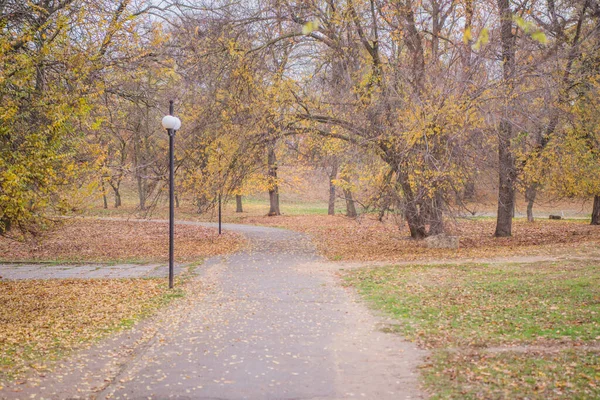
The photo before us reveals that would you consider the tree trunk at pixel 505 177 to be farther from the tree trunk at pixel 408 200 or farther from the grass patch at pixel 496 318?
the grass patch at pixel 496 318

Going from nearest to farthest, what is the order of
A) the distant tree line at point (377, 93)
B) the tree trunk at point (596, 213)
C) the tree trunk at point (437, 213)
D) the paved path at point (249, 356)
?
the paved path at point (249, 356)
the distant tree line at point (377, 93)
the tree trunk at point (437, 213)
the tree trunk at point (596, 213)

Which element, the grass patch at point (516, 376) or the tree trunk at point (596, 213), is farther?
the tree trunk at point (596, 213)

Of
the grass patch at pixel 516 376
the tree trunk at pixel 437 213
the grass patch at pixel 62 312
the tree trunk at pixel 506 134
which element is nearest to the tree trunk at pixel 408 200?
the tree trunk at pixel 437 213

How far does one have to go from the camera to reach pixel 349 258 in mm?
17359

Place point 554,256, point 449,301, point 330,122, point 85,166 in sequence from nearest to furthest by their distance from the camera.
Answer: point 85,166 → point 449,301 → point 554,256 → point 330,122

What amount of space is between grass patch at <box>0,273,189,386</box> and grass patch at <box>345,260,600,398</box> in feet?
14.3

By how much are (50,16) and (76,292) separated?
554 cm

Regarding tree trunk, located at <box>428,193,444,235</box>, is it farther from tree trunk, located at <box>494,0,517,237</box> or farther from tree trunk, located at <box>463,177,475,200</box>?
tree trunk, located at <box>494,0,517,237</box>

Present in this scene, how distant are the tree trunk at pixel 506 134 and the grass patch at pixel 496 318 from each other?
194 inches

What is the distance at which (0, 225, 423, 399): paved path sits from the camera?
5668 millimetres

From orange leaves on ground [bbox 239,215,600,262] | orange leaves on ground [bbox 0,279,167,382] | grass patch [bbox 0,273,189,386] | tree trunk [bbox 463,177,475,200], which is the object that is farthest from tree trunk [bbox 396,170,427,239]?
orange leaves on ground [bbox 0,279,167,382]

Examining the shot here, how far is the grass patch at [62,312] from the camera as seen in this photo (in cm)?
695

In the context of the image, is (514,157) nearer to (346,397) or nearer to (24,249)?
(346,397)

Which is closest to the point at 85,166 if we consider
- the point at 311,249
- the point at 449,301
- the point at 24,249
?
the point at 449,301
